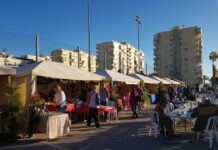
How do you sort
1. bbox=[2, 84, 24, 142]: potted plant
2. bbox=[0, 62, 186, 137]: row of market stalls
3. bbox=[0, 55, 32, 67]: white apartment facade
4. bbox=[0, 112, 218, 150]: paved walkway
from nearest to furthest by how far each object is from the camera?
bbox=[0, 112, 218, 150]: paved walkway < bbox=[2, 84, 24, 142]: potted plant < bbox=[0, 62, 186, 137]: row of market stalls < bbox=[0, 55, 32, 67]: white apartment facade

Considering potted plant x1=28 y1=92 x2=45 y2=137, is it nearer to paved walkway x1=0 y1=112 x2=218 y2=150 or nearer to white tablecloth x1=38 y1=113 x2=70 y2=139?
white tablecloth x1=38 y1=113 x2=70 y2=139

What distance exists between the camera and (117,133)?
452 inches

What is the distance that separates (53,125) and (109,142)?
1838 mm

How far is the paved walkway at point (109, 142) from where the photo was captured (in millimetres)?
9055

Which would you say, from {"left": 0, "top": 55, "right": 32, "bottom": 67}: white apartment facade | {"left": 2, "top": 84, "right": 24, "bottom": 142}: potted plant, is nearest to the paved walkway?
{"left": 2, "top": 84, "right": 24, "bottom": 142}: potted plant

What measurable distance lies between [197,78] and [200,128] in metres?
90.6

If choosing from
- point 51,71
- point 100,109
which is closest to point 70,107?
point 100,109

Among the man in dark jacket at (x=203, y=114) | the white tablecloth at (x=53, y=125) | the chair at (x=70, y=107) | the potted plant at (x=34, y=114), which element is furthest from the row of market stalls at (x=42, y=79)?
the man in dark jacket at (x=203, y=114)

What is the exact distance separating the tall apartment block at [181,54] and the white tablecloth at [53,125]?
87.7m

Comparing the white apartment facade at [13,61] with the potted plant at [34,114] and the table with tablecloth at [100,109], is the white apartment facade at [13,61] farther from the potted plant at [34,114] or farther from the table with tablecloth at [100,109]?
the potted plant at [34,114]

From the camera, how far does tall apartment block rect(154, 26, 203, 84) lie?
99375mm

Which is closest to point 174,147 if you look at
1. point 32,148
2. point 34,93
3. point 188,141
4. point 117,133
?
point 188,141

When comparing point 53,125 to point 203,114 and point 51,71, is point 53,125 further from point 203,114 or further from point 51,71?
point 203,114

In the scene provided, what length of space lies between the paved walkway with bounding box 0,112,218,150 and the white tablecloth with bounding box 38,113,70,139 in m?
0.25
